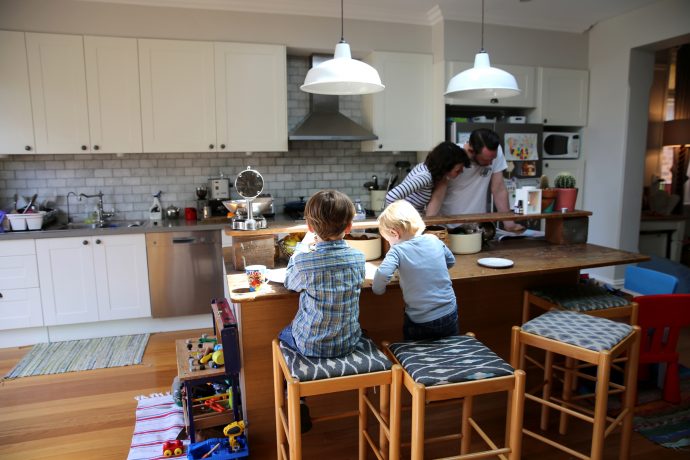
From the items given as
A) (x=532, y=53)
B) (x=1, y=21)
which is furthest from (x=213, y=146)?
(x=532, y=53)

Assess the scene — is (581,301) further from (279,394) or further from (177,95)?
(177,95)

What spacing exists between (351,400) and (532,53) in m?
3.74

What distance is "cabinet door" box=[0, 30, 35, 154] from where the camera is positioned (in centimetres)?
347

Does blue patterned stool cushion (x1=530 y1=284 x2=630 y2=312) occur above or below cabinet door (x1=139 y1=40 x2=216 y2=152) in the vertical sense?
below

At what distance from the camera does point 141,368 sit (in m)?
3.15

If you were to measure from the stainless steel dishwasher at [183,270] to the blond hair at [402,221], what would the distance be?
2.21 meters

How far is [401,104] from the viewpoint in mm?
4316

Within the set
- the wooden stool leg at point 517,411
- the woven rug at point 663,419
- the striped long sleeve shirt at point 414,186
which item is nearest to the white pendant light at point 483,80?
the striped long sleeve shirt at point 414,186

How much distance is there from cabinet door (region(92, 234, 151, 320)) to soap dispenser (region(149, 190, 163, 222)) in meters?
0.29

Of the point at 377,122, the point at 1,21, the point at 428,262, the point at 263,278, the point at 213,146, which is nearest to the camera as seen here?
the point at 428,262

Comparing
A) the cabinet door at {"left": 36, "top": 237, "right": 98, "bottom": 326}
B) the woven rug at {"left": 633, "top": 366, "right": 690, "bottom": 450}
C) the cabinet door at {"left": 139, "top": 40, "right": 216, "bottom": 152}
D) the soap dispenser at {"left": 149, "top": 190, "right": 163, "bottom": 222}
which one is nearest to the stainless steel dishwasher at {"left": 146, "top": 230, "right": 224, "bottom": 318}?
the soap dispenser at {"left": 149, "top": 190, "right": 163, "bottom": 222}

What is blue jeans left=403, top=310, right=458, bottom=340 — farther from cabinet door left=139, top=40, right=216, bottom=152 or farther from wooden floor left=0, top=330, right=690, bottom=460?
cabinet door left=139, top=40, right=216, bottom=152

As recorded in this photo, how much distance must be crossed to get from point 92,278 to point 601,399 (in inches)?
134

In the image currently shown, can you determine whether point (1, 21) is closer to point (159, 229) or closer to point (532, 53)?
point (159, 229)
